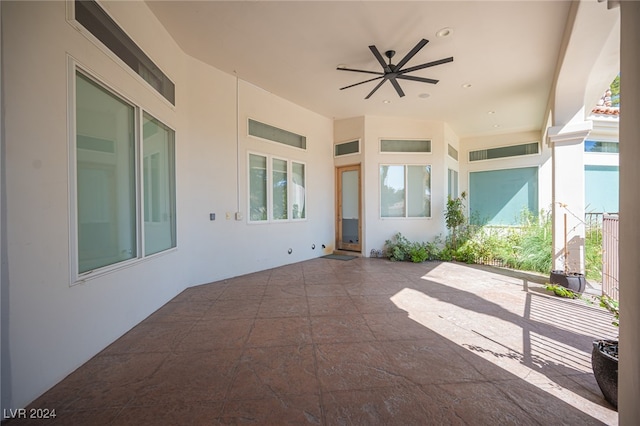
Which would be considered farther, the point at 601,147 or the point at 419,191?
the point at 601,147

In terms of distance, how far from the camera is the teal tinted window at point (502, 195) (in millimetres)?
7879

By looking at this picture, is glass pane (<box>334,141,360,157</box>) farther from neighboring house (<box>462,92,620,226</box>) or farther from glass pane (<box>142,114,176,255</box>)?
glass pane (<box>142,114,176,255</box>)

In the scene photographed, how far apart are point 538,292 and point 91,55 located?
20.0ft

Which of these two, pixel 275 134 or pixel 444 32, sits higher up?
pixel 444 32

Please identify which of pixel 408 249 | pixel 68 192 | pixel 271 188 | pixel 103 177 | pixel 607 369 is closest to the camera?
pixel 607 369

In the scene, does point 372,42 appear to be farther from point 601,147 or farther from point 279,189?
point 601,147

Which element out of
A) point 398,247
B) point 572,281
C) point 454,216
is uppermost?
point 454,216

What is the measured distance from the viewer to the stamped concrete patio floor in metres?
1.71

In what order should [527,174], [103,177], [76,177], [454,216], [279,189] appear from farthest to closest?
[527,174]
[454,216]
[279,189]
[103,177]
[76,177]

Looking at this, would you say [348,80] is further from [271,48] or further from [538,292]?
[538,292]

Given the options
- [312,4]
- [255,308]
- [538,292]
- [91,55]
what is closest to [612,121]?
[538,292]

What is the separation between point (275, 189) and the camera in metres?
5.87

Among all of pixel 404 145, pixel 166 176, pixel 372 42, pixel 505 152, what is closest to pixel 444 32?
pixel 372 42

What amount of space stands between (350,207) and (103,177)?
220 inches
